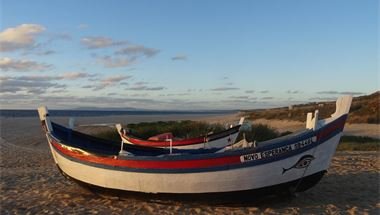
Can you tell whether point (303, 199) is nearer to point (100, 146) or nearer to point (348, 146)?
point (100, 146)

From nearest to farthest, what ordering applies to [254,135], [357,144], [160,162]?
[160,162]
[357,144]
[254,135]

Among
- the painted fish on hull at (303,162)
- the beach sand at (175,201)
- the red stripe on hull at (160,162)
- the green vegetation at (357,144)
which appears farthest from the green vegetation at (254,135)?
the painted fish on hull at (303,162)

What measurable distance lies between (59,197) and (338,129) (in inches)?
217

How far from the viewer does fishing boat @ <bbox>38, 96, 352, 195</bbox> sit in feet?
25.5

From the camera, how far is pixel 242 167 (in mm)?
7754

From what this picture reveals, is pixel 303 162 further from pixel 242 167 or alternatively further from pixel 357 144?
pixel 357 144

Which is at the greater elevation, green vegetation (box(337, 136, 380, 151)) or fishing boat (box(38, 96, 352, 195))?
fishing boat (box(38, 96, 352, 195))

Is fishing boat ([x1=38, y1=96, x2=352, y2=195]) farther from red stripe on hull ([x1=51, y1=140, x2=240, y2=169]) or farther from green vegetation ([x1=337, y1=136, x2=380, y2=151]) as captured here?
green vegetation ([x1=337, y1=136, x2=380, y2=151])

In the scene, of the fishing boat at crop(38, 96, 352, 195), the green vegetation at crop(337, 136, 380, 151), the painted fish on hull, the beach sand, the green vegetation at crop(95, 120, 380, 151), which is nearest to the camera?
the fishing boat at crop(38, 96, 352, 195)

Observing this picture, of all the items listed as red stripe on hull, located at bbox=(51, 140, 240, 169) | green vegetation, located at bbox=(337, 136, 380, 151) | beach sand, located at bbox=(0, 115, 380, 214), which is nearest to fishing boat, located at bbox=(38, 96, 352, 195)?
red stripe on hull, located at bbox=(51, 140, 240, 169)

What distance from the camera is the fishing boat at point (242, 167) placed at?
25.5ft

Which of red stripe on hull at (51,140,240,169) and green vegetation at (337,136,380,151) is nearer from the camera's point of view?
red stripe on hull at (51,140,240,169)

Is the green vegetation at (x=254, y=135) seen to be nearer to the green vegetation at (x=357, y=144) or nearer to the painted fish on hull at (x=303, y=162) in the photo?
the green vegetation at (x=357, y=144)

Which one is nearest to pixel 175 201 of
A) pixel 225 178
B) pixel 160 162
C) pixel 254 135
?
pixel 160 162
